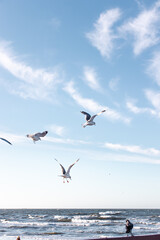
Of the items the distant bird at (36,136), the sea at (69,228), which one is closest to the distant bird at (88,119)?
the distant bird at (36,136)

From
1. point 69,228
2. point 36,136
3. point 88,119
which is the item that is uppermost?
point 88,119

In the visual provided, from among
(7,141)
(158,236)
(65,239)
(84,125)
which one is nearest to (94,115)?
(84,125)

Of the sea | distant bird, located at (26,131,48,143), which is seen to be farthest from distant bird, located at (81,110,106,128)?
the sea

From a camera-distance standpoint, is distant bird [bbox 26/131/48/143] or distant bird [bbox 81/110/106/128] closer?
distant bird [bbox 26/131/48/143]

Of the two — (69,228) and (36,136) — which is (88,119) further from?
(69,228)

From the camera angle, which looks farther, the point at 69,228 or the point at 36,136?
the point at 69,228

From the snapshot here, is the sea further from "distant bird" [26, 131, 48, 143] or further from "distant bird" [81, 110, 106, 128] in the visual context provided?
"distant bird" [26, 131, 48, 143]

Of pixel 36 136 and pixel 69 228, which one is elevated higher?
pixel 36 136

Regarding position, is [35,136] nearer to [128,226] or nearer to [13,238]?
[128,226]

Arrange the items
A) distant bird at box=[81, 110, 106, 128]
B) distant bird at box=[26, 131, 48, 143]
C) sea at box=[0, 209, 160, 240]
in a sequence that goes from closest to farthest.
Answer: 1. distant bird at box=[26, 131, 48, 143]
2. distant bird at box=[81, 110, 106, 128]
3. sea at box=[0, 209, 160, 240]

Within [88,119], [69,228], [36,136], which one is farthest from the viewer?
[69,228]

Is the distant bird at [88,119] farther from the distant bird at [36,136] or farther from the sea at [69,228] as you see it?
the sea at [69,228]

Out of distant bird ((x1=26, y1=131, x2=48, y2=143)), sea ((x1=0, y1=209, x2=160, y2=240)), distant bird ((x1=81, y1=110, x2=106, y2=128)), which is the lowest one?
sea ((x1=0, y1=209, x2=160, y2=240))

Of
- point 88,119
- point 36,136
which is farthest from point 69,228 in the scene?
point 36,136
